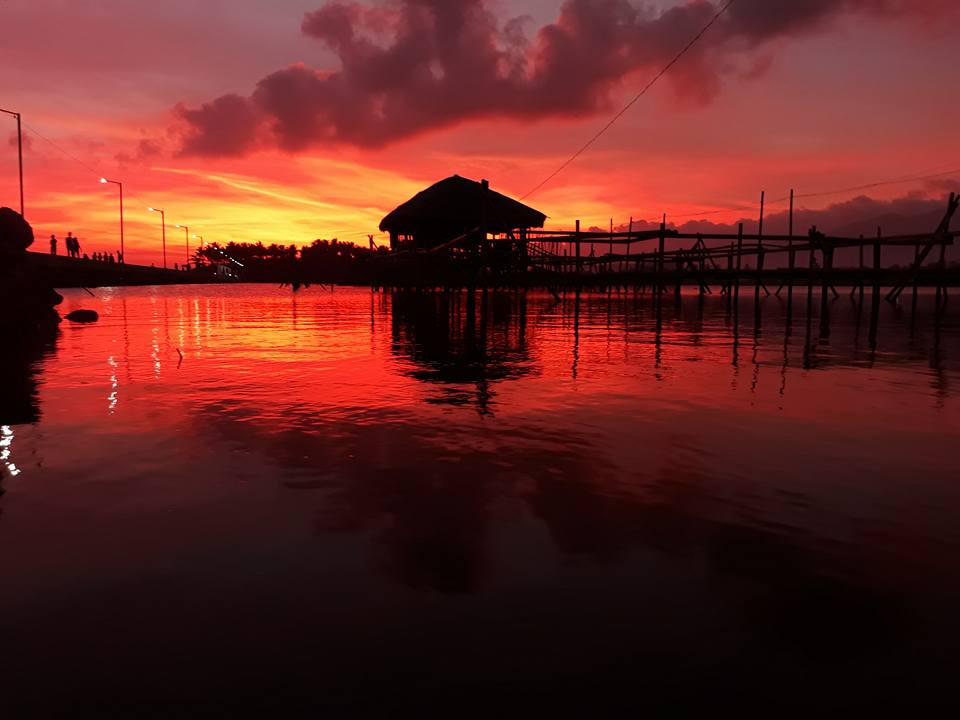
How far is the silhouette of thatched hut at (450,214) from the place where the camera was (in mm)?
42844

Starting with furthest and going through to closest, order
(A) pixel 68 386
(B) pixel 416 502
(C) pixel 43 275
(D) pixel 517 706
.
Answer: (C) pixel 43 275, (A) pixel 68 386, (B) pixel 416 502, (D) pixel 517 706

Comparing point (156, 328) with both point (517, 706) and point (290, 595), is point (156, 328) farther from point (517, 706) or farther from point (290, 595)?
point (517, 706)

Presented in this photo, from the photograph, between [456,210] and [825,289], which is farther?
[456,210]

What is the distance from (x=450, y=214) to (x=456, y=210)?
0.65m

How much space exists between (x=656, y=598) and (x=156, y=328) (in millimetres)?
26213

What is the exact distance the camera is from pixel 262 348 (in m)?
17.6

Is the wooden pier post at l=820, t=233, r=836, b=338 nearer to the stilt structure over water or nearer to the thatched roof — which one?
the stilt structure over water

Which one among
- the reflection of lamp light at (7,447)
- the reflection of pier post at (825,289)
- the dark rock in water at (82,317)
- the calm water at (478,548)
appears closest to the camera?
the calm water at (478,548)

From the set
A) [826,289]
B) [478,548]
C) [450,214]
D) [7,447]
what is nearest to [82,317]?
[450,214]

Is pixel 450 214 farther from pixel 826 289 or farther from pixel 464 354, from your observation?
pixel 464 354

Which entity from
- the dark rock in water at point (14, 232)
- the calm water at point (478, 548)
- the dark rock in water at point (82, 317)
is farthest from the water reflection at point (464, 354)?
the dark rock in water at point (14, 232)

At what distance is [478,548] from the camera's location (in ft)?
15.0

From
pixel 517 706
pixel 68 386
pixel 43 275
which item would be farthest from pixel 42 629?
pixel 43 275

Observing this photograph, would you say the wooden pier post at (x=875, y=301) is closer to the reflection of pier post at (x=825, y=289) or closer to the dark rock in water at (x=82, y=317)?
the reflection of pier post at (x=825, y=289)
